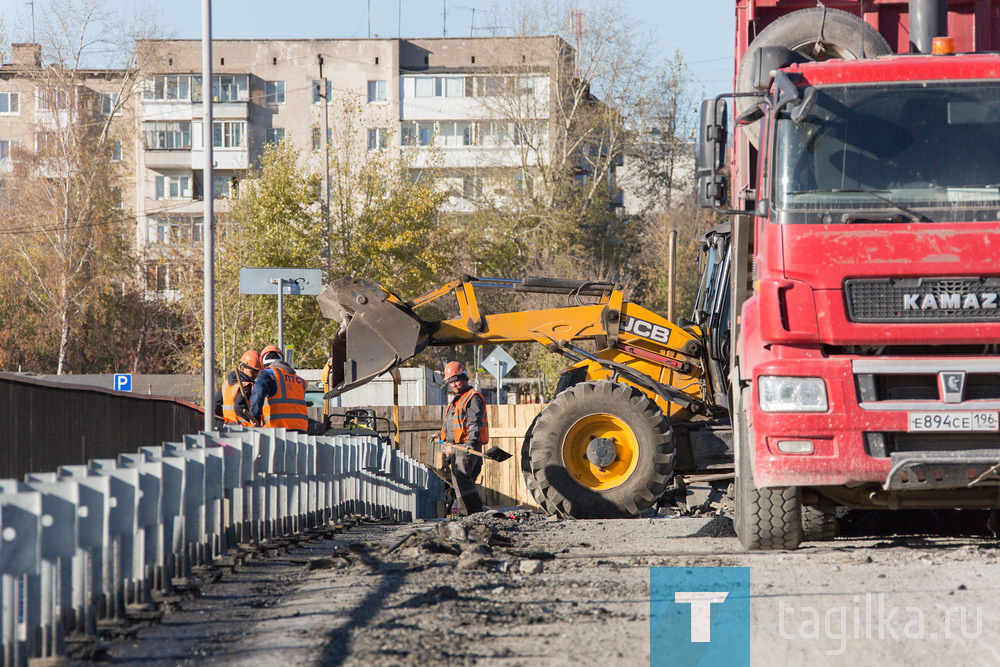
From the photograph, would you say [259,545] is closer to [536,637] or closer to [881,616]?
[536,637]

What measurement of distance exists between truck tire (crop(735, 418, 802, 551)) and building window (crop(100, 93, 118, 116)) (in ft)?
159

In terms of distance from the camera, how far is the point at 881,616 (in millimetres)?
6457

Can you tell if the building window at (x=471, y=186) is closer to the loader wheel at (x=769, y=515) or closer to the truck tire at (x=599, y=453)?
the truck tire at (x=599, y=453)

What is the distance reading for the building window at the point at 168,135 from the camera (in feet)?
226

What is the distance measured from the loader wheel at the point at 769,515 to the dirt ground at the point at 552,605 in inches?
5.7

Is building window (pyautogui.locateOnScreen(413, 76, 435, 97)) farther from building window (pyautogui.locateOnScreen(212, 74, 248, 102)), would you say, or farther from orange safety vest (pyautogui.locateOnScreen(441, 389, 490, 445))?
orange safety vest (pyautogui.locateOnScreen(441, 389, 490, 445))

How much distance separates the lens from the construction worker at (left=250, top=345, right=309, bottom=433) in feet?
46.9

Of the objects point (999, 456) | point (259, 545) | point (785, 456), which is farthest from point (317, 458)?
point (999, 456)

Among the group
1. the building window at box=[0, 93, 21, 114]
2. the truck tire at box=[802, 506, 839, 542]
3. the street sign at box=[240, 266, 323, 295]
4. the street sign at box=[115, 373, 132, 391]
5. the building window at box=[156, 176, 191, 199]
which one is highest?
the building window at box=[0, 93, 21, 114]

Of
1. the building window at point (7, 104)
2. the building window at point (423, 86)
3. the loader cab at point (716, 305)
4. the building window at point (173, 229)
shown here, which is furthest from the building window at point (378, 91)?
the loader cab at point (716, 305)

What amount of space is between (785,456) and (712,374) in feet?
19.1

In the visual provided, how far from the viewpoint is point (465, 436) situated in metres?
16.4

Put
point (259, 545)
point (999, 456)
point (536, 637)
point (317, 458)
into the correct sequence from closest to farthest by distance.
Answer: point (536, 637)
point (999, 456)
point (259, 545)
point (317, 458)

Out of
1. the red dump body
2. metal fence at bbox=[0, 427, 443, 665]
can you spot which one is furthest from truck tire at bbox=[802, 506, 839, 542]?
metal fence at bbox=[0, 427, 443, 665]
